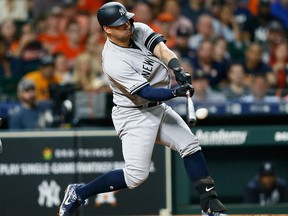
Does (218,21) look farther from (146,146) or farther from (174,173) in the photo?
(146,146)

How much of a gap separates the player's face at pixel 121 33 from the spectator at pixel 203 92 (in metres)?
3.01

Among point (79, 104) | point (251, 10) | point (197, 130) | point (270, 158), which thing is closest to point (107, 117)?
point (79, 104)

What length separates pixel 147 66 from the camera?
679cm

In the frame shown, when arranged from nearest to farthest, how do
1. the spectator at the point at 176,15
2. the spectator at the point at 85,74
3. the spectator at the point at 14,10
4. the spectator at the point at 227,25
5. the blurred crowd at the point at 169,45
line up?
the blurred crowd at the point at 169,45 < the spectator at the point at 85,74 < the spectator at the point at 176,15 < the spectator at the point at 227,25 < the spectator at the point at 14,10

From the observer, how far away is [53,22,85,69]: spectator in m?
11.7

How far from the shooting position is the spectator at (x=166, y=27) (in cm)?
1157

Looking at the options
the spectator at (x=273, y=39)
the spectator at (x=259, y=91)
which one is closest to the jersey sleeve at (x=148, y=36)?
the spectator at (x=259, y=91)

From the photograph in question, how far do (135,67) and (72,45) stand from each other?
5.11 meters

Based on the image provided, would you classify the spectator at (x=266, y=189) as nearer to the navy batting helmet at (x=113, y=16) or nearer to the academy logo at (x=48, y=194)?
the academy logo at (x=48, y=194)

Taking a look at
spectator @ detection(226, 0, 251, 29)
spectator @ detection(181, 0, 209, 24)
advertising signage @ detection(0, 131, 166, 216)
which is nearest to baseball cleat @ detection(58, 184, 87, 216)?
advertising signage @ detection(0, 131, 166, 216)

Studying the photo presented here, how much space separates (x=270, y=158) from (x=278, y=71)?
1.38m

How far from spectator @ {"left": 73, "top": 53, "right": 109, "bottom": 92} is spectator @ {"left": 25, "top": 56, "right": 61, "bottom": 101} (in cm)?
27

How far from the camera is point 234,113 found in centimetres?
957

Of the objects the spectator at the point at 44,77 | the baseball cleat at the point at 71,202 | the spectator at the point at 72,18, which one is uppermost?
the spectator at the point at 72,18
